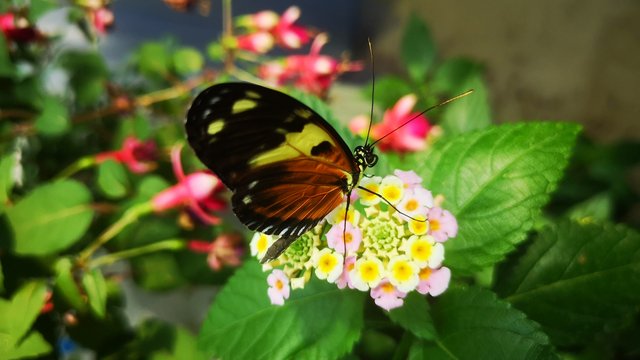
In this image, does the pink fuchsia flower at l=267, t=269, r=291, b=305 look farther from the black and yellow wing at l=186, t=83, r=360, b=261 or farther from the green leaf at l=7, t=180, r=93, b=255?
the green leaf at l=7, t=180, r=93, b=255

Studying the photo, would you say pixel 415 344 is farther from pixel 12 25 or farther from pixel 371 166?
pixel 12 25

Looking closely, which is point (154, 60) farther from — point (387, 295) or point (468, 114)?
point (387, 295)

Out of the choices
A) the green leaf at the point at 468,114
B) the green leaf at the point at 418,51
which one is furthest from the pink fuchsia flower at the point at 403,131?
the green leaf at the point at 418,51

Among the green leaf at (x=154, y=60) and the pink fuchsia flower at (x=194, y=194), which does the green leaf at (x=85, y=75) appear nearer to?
the green leaf at (x=154, y=60)

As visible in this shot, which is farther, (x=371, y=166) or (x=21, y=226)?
(x=21, y=226)

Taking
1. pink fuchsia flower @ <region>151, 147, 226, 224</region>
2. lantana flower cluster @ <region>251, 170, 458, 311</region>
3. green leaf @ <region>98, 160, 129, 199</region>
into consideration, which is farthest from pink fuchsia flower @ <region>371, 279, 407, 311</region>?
green leaf @ <region>98, 160, 129, 199</region>

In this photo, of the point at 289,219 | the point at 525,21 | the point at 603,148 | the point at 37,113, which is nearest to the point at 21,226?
the point at 37,113
